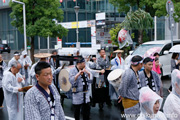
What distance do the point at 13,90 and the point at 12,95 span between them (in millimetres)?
257

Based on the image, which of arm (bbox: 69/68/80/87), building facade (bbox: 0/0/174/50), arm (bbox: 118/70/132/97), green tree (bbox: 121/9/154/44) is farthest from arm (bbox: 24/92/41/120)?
building facade (bbox: 0/0/174/50)

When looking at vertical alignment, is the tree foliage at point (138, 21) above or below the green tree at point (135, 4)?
below

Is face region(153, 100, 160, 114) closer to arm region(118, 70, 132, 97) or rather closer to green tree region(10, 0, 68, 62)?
arm region(118, 70, 132, 97)

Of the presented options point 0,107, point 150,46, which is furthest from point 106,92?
point 150,46

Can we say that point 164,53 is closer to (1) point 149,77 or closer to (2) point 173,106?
(1) point 149,77

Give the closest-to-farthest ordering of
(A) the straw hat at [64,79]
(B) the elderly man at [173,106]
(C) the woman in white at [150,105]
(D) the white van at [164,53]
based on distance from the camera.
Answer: (C) the woman in white at [150,105]
(B) the elderly man at [173,106]
(A) the straw hat at [64,79]
(D) the white van at [164,53]

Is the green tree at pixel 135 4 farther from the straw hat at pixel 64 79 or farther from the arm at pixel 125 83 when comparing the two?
the arm at pixel 125 83

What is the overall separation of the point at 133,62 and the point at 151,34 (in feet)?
101

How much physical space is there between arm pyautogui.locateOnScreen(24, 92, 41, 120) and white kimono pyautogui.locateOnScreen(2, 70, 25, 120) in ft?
9.38

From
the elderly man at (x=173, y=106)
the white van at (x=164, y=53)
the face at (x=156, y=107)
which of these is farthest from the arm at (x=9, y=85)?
the white van at (x=164, y=53)

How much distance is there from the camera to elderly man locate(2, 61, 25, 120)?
239 inches

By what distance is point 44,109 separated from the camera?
11.0 ft

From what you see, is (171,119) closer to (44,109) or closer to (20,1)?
(44,109)

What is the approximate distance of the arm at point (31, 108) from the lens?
3.25 m
